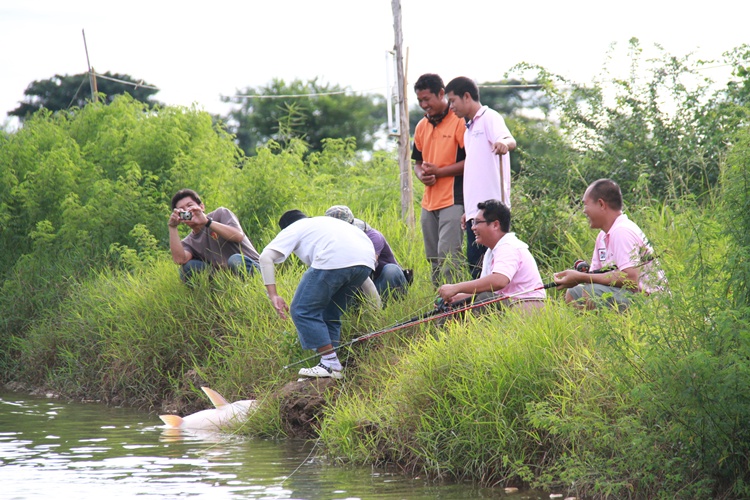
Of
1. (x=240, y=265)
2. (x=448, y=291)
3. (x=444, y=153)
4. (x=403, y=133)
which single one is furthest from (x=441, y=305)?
(x=403, y=133)

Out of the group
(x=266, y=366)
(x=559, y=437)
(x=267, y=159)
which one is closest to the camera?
(x=559, y=437)

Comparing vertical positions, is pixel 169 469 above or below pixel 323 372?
below

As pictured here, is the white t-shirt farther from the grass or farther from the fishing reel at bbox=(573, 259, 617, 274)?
the fishing reel at bbox=(573, 259, 617, 274)

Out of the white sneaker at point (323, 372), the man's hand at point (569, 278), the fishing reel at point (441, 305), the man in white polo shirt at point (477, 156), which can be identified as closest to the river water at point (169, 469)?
the white sneaker at point (323, 372)

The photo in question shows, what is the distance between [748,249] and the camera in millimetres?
4789

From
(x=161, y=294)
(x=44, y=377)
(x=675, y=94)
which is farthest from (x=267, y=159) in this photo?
(x=675, y=94)

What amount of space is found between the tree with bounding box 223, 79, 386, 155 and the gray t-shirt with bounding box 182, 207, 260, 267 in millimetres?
23900

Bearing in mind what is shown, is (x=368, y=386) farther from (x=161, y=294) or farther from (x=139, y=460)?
(x=161, y=294)

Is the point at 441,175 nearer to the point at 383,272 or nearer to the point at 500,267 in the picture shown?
the point at 383,272

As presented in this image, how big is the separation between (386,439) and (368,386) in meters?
0.93

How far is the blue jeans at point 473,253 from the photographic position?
7809mm

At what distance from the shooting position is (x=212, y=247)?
9648 mm

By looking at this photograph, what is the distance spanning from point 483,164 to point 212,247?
3056 millimetres

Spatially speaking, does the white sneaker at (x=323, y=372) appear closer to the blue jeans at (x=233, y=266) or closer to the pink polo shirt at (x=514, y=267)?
the pink polo shirt at (x=514, y=267)
